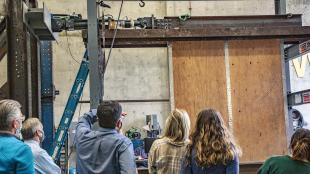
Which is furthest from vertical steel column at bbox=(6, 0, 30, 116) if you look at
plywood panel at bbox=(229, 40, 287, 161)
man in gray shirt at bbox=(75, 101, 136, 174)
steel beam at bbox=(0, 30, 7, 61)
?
plywood panel at bbox=(229, 40, 287, 161)

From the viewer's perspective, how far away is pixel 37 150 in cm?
356

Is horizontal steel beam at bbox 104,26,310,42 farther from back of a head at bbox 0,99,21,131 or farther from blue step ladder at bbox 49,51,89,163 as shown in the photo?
back of a head at bbox 0,99,21,131

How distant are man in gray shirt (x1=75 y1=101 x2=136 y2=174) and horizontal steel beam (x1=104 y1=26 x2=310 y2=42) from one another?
11.8 ft

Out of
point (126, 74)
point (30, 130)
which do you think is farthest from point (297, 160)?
point (126, 74)

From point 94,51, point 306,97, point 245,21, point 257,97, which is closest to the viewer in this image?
point 94,51

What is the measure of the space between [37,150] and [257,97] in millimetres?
4934

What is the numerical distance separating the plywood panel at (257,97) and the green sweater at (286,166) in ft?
13.8

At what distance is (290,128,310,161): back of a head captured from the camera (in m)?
3.30

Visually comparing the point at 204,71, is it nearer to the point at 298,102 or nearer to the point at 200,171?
the point at 298,102

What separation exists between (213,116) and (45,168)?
4.86 feet

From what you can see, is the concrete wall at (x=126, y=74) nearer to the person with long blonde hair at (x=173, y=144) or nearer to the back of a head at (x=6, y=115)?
the person with long blonde hair at (x=173, y=144)

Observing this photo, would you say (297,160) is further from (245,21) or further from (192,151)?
(245,21)

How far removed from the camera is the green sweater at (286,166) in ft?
10.8

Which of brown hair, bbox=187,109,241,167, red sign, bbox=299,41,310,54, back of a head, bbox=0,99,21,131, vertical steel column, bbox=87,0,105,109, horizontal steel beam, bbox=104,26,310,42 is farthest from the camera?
red sign, bbox=299,41,310,54
